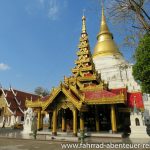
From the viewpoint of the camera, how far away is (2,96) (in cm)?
3725

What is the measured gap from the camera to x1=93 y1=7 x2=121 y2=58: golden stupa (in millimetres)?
41562

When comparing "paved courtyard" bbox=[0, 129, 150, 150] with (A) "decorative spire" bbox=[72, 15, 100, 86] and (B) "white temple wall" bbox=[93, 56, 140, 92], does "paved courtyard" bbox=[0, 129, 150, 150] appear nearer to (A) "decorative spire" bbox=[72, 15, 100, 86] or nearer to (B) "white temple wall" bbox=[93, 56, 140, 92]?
(A) "decorative spire" bbox=[72, 15, 100, 86]

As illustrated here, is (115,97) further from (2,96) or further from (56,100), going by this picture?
(2,96)

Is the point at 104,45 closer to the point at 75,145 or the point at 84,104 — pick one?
the point at 84,104

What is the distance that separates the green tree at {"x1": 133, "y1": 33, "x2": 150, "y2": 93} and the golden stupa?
90.2ft

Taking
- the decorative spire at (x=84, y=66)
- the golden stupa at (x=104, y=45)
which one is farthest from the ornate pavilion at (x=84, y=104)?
the golden stupa at (x=104, y=45)

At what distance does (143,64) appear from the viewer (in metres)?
13.2

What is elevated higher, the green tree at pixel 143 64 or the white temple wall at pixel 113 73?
the white temple wall at pixel 113 73

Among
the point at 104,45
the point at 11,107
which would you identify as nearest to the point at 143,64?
the point at 11,107

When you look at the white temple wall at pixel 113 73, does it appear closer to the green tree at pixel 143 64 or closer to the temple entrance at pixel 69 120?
the temple entrance at pixel 69 120

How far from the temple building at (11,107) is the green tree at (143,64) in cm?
2637

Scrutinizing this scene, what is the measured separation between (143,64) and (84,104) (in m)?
6.53

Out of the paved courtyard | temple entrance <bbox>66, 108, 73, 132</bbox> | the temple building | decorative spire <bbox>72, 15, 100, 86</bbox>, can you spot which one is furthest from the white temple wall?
the paved courtyard

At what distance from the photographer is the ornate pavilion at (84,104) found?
1659 centimetres
